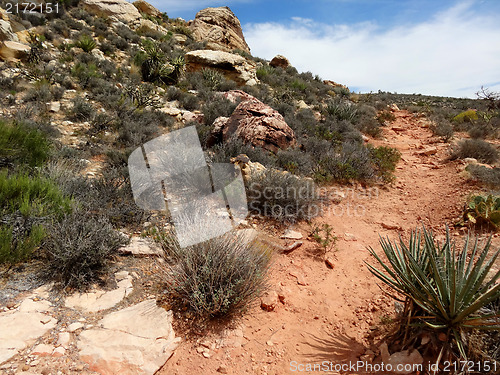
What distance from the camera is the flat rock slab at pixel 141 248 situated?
298 centimetres

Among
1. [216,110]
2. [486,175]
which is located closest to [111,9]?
[216,110]

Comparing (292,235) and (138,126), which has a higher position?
(138,126)

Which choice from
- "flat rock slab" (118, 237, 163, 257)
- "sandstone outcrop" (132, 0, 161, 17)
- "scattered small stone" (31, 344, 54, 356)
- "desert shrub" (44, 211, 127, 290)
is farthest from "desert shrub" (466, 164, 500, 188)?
"sandstone outcrop" (132, 0, 161, 17)

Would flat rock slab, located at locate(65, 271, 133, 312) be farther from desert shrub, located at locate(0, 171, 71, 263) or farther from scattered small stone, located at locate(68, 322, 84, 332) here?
desert shrub, located at locate(0, 171, 71, 263)

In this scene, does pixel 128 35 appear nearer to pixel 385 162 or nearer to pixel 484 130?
pixel 385 162

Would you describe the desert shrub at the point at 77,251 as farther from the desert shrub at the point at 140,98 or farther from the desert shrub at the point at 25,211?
the desert shrub at the point at 140,98

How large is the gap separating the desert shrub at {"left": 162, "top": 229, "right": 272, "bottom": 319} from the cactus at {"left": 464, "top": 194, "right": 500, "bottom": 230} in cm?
339

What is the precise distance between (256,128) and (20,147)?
4.30 meters

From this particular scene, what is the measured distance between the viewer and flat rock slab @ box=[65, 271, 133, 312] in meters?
2.26

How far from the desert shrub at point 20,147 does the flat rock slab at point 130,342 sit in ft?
10.1

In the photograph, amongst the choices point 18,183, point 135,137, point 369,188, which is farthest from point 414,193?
point 18,183

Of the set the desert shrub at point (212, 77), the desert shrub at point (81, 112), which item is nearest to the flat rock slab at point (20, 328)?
the desert shrub at point (81, 112)

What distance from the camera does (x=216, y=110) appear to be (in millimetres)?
7781

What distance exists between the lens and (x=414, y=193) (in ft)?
17.7
